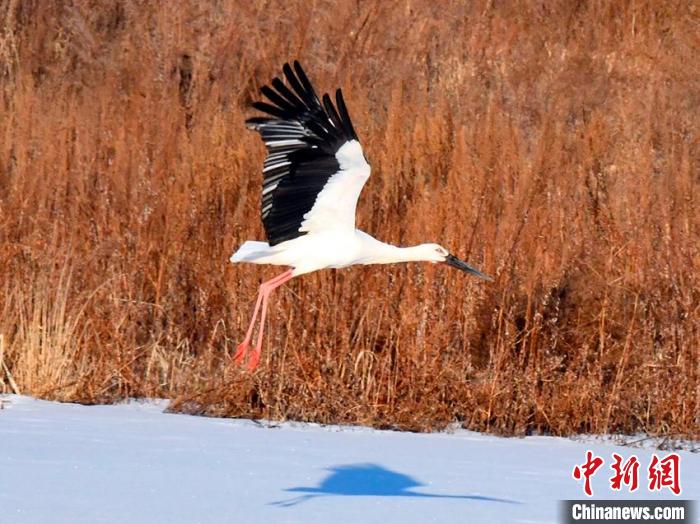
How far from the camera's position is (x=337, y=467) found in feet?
19.4

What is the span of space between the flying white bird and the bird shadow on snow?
135 centimetres

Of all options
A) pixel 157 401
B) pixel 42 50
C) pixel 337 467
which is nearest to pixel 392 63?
pixel 42 50

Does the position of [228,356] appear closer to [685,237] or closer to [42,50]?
[685,237]

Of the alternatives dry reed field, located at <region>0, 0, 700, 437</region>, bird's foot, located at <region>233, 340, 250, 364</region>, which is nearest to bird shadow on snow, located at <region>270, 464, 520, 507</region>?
dry reed field, located at <region>0, 0, 700, 437</region>

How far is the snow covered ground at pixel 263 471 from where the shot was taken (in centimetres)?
499

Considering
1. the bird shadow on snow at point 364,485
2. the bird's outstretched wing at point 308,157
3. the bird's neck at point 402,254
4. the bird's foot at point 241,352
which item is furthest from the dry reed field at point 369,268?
the bird shadow on snow at point 364,485

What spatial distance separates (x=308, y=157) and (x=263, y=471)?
1.95 metres

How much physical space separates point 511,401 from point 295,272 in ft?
4.18

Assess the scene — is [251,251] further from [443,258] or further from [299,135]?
[443,258]

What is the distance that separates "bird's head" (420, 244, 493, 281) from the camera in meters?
7.43

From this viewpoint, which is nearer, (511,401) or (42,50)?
(511,401)

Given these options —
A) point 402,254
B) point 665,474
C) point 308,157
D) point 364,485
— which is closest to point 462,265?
point 402,254

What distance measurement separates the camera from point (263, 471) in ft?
18.8

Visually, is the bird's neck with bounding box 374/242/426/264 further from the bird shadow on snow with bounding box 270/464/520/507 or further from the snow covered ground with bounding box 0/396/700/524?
the bird shadow on snow with bounding box 270/464/520/507
